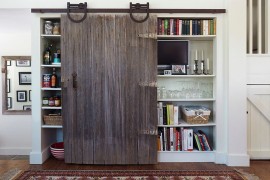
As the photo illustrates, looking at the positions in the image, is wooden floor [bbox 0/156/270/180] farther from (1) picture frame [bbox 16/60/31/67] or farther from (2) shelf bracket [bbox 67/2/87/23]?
(1) picture frame [bbox 16/60/31/67]

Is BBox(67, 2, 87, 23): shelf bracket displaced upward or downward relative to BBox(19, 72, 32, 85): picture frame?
upward

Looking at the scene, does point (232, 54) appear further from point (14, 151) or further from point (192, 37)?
point (14, 151)

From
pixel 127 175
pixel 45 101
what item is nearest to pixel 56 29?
pixel 45 101

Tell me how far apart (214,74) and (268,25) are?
1.00m

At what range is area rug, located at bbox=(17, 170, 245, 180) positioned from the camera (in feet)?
8.62

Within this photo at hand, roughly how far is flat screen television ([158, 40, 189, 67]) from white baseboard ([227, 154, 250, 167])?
4.47 feet

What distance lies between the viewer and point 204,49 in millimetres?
3406

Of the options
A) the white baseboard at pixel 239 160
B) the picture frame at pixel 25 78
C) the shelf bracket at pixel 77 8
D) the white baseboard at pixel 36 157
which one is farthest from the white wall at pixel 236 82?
the picture frame at pixel 25 78

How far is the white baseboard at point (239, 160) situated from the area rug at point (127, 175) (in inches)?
8.4

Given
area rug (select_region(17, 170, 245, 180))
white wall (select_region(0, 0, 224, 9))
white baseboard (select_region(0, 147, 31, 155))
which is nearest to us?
area rug (select_region(17, 170, 245, 180))

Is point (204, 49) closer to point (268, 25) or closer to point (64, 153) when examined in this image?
point (268, 25)

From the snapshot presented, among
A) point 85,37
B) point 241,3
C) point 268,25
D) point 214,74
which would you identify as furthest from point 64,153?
point 268,25

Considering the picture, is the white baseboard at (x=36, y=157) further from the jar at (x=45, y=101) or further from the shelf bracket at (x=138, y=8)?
the shelf bracket at (x=138, y=8)

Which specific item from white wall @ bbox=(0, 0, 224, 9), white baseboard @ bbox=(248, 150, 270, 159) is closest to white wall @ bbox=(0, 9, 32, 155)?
white wall @ bbox=(0, 0, 224, 9)
